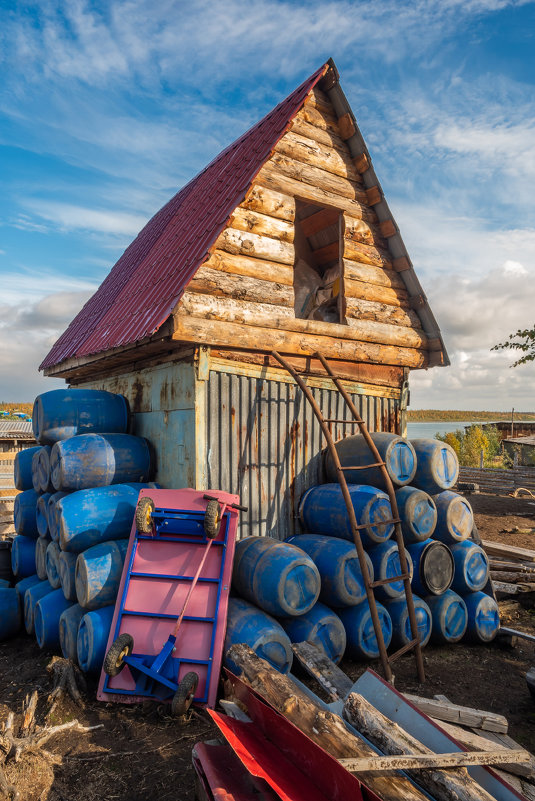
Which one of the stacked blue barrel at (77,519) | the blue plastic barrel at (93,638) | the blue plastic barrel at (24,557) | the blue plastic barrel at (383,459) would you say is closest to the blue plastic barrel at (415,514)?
the blue plastic barrel at (383,459)

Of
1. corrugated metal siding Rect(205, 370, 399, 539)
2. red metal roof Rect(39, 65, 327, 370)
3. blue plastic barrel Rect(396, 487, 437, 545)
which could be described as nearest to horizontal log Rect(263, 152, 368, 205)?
red metal roof Rect(39, 65, 327, 370)

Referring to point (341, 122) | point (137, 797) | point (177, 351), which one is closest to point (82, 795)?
point (137, 797)

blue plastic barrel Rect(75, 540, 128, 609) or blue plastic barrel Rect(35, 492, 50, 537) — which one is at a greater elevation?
blue plastic barrel Rect(35, 492, 50, 537)

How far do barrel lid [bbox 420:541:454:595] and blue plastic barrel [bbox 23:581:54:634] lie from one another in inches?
187

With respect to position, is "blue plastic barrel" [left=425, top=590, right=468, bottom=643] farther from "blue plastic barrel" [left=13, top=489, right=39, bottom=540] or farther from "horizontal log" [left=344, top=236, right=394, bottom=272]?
"blue plastic barrel" [left=13, top=489, right=39, bottom=540]

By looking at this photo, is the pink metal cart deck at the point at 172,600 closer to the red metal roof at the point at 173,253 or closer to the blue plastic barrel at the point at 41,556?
the red metal roof at the point at 173,253

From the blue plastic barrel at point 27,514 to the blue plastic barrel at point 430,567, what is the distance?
556cm

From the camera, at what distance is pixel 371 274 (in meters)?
8.21

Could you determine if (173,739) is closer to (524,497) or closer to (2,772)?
(2,772)

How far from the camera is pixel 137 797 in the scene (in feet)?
12.0

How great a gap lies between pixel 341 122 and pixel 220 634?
7.29 meters

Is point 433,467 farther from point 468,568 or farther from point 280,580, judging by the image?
point 280,580

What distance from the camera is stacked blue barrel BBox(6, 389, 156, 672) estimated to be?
544cm

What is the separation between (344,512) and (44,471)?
13.3 feet
